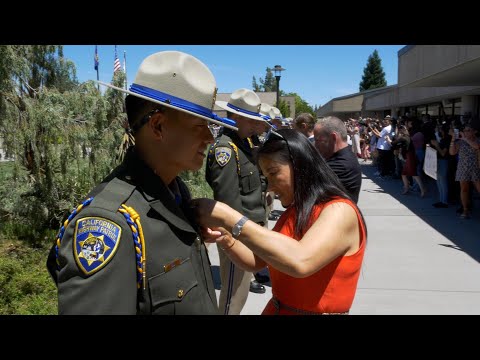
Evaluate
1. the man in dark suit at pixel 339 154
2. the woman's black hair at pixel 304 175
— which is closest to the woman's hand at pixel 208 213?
the woman's black hair at pixel 304 175

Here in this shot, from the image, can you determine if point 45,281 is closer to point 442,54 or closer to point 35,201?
point 35,201

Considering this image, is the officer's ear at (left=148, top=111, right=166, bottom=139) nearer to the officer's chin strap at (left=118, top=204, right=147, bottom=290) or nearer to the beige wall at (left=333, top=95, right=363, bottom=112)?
the officer's chin strap at (left=118, top=204, right=147, bottom=290)

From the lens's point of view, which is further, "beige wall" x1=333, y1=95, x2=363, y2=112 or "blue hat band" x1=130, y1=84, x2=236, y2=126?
"beige wall" x1=333, y1=95, x2=363, y2=112

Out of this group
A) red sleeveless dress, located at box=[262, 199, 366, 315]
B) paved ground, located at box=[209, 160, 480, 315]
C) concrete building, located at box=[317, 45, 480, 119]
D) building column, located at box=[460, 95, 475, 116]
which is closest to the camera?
red sleeveless dress, located at box=[262, 199, 366, 315]

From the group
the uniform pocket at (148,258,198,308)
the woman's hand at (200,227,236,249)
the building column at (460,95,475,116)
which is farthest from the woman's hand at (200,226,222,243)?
the building column at (460,95,475,116)

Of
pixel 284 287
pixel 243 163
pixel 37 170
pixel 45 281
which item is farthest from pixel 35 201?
pixel 284 287

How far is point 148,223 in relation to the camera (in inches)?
49.6

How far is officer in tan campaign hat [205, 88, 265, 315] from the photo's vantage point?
11.6 feet

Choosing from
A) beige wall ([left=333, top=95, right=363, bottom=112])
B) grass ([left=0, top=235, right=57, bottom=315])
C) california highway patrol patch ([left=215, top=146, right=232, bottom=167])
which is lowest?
grass ([left=0, top=235, right=57, bottom=315])

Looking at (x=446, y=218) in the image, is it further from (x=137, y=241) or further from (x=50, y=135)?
(x=137, y=241)

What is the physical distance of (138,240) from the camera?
47.2 inches

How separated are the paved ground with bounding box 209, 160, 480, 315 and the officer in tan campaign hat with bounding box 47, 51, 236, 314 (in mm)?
3164

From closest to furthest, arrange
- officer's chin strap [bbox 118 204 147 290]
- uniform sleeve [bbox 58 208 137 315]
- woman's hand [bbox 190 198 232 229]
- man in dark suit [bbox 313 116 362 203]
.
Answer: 1. uniform sleeve [bbox 58 208 137 315]
2. officer's chin strap [bbox 118 204 147 290]
3. woman's hand [bbox 190 198 232 229]
4. man in dark suit [bbox 313 116 362 203]

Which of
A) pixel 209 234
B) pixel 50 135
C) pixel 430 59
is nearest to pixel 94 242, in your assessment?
pixel 209 234
